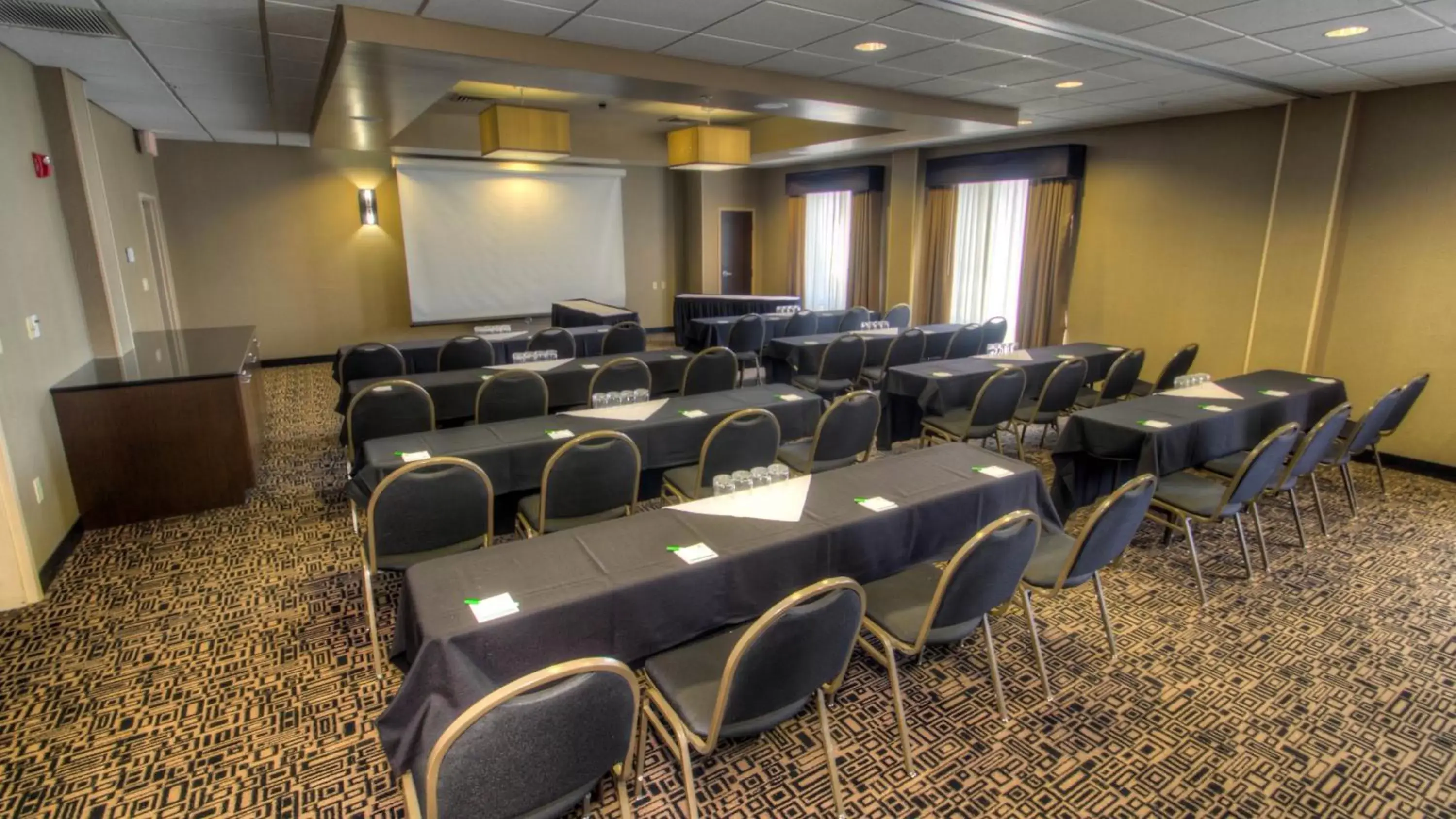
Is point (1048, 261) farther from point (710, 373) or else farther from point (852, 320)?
point (710, 373)

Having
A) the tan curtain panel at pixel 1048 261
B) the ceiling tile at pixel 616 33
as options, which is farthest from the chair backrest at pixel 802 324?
the ceiling tile at pixel 616 33

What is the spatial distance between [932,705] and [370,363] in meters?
5.35

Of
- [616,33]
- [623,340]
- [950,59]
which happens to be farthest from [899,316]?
[616,33]

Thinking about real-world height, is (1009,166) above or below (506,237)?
above

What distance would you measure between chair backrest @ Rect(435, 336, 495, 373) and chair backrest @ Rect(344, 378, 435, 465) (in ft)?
5.67

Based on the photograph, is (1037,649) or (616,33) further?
(616,33)

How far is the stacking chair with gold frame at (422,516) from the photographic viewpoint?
112 inches

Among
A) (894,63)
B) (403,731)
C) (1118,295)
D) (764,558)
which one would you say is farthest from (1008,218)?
(403,731)

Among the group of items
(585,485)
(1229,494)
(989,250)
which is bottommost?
(1229,494)

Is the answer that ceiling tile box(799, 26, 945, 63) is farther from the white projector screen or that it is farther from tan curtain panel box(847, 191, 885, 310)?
the white projector screen

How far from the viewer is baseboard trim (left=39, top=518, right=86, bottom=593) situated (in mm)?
3744

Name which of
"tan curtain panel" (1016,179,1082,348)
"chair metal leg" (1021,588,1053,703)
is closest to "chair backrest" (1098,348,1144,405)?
"tan curtain panel" (1016,179,1082,348)

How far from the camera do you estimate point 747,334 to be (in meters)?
8.67

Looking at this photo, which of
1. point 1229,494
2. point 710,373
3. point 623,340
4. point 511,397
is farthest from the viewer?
point 623,340
